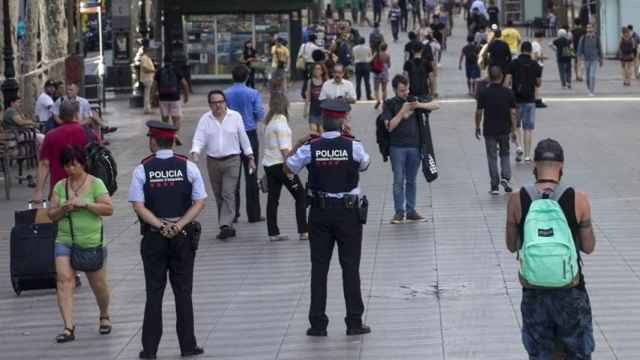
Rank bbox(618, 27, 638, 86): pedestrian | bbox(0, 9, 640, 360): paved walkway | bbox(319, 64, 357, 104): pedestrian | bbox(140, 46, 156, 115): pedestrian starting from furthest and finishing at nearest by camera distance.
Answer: bbox(618, 27, 638, 86): pedestrian < bbox(140, 46, 156, 115): pedestrian < bbox(319, 64, 357, 104): pedestrian < bbox(0, 9, 640, 360): paved walkway

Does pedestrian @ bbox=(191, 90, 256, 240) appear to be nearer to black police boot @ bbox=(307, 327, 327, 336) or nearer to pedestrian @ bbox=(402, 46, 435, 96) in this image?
black police boot @ bbox=(307, 327, 327, 336)

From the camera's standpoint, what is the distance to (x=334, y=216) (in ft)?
35.8

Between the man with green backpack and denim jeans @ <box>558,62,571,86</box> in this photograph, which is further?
denim jeans @ <box>558,62,571,86</box>

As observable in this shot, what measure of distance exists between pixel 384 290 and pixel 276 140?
11.5ft

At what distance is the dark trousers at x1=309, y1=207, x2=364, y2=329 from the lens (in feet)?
35.8

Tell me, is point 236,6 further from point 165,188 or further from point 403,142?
point 165,188

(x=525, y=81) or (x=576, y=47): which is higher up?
(x=576, y=47)

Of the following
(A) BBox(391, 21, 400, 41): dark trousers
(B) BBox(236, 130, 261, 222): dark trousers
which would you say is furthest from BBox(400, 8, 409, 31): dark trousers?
(B) BBox(236, 130, 261, 222): dark trousers

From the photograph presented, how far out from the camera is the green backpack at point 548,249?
7879 millimetres

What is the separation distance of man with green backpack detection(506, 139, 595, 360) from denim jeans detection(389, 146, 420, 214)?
810cm

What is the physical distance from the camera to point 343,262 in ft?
36.0

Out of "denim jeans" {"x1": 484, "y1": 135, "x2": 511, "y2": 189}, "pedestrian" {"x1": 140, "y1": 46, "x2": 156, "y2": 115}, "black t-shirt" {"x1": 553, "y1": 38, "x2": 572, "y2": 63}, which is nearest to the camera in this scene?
"denim jeans" {"x1": 484, "y1": 135, "x2": 511, "y2": 189}

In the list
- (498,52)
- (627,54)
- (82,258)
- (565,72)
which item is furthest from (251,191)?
(627,54)

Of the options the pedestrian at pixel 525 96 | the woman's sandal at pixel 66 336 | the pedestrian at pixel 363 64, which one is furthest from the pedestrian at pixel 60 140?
the pedestrian at pixel 363 64
